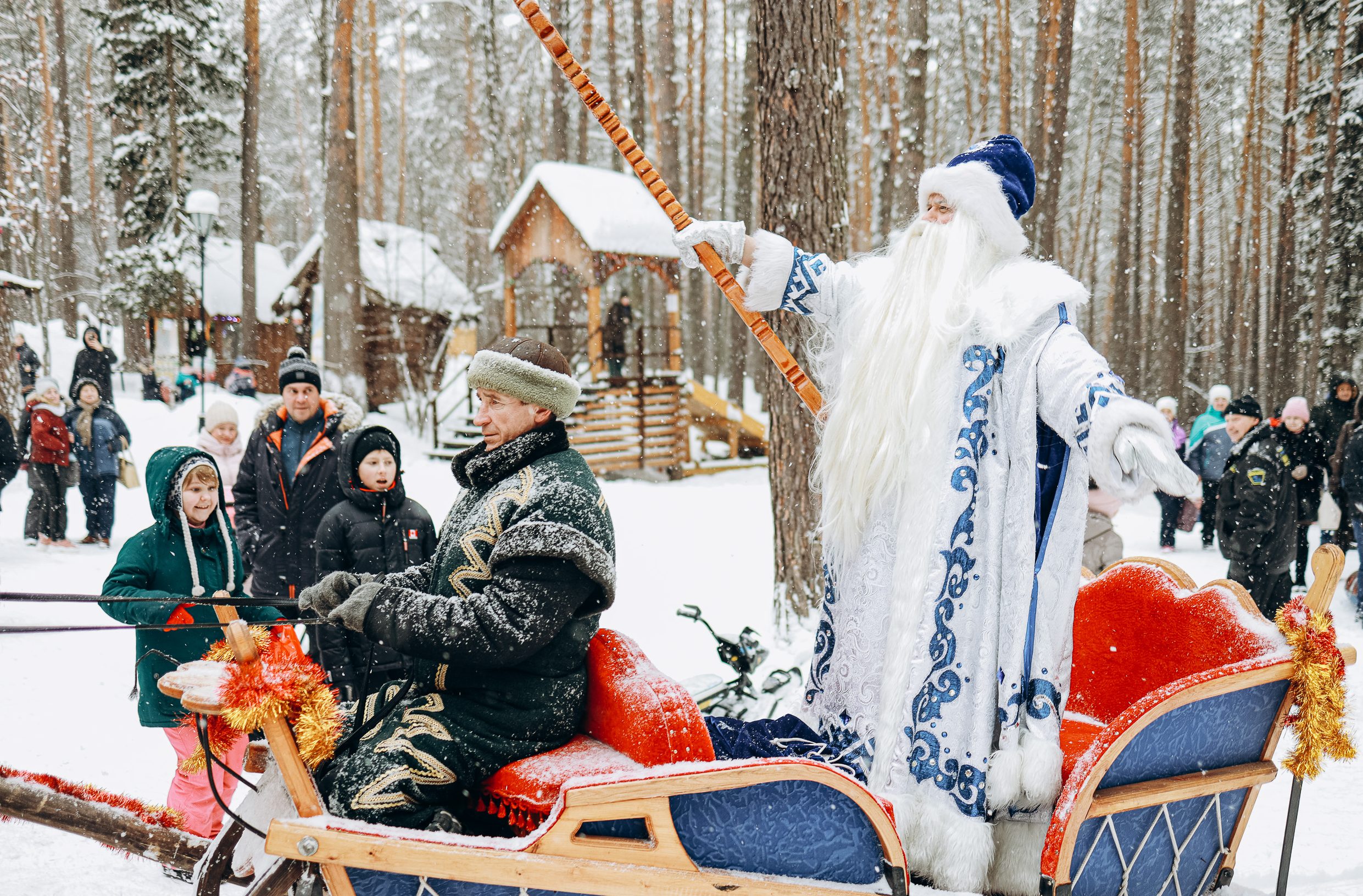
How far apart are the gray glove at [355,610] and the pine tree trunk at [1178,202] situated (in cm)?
1812

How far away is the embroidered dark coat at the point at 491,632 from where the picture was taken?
79.8 inches

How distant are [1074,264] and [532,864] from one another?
27579 mm

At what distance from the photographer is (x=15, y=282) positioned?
10328 millimetres

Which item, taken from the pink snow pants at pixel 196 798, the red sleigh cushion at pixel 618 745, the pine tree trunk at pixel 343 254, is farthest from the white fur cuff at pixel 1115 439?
the pine tree trunk at pixel 343 254

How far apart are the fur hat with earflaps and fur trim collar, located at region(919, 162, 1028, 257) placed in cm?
109

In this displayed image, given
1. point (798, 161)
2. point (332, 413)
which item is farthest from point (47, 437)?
point (798, 161)

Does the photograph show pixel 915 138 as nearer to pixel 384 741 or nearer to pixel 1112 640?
pixel 1112 640

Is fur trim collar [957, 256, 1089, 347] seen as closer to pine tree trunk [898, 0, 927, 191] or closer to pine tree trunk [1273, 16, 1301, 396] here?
pine tree trunk [898, 0, 927, 191]

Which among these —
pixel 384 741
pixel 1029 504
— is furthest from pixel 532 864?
pixel 1029 504

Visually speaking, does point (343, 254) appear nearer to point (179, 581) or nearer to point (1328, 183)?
point (179, 581)

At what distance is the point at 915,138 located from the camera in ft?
46.0

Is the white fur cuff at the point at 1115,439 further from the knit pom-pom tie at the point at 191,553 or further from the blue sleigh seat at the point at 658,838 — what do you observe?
the knit pom-pom tie at the point at 191,553

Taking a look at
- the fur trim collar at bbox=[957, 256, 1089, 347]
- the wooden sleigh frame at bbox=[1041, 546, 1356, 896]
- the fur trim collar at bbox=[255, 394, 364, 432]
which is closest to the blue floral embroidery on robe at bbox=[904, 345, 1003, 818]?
the fur trim collar at bbox=[957, 256, 1089, 347]

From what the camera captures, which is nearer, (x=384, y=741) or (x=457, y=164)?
(x=384, y=741)
